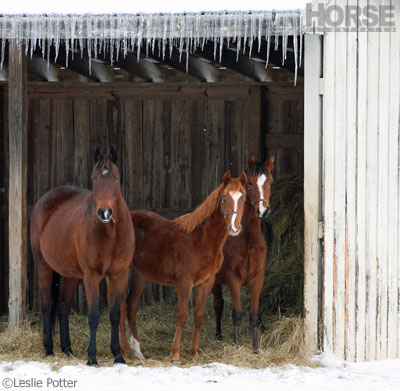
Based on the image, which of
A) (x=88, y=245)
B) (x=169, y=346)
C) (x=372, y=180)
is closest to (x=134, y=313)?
(x=169, y=346)

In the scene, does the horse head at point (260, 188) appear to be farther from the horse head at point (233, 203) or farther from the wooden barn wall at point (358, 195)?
the wooden barn wall at point (358, 195)

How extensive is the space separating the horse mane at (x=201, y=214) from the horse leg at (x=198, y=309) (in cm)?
56

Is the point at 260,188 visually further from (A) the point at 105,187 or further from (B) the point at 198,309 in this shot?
(A) the point at 105,187

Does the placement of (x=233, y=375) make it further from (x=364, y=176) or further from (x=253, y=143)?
(x=253, y=143)

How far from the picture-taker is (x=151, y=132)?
1062 centimetres

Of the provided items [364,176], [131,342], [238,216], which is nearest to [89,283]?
[131,342]

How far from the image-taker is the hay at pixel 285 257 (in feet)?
30.0

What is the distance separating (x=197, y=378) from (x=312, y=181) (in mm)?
2256

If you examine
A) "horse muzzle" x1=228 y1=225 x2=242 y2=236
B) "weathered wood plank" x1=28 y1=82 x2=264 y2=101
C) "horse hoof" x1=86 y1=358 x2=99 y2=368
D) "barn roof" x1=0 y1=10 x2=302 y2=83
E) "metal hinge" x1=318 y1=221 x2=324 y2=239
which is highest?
"barn roof" x1=0 y1=10 x2=302 y2=83

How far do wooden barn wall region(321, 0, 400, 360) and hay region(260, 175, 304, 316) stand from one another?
1.57 meters

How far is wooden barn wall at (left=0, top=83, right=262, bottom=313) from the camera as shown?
1054cm

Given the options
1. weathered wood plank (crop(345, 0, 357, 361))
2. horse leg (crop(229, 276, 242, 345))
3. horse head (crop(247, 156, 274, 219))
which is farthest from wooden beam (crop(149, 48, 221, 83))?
horse leg (crop(229, 276, 242, 345))

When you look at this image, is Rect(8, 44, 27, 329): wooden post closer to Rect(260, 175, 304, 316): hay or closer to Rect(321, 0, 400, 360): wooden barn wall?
Rect(260, 175, 304, 316): hay

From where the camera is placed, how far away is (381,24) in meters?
7.46
